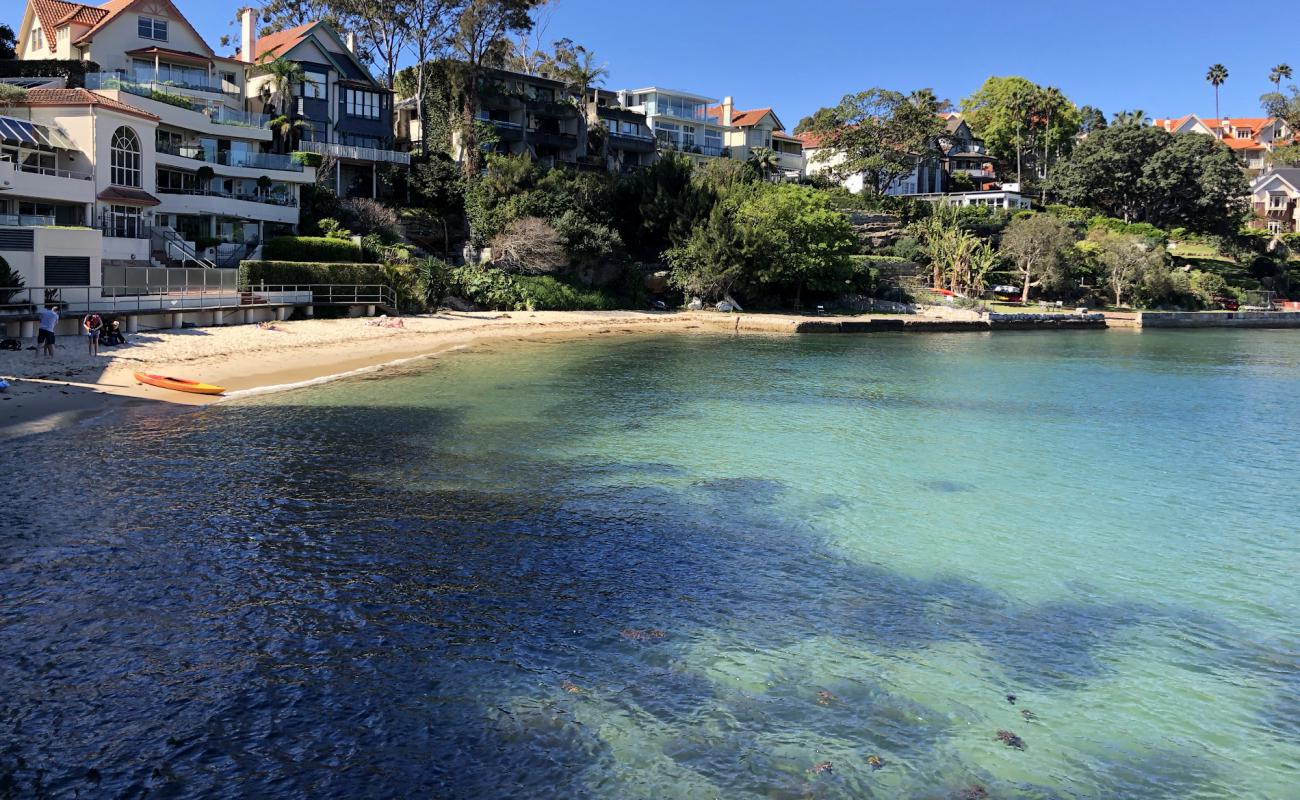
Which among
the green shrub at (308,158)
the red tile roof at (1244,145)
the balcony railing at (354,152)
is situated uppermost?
the red tile roof at (1244,145)

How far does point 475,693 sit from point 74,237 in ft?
93.6

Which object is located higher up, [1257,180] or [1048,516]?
[1257,180]

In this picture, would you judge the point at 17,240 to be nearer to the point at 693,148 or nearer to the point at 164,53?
the point at 164,53

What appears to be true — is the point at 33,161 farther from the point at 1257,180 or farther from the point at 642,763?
the point at 1257,180

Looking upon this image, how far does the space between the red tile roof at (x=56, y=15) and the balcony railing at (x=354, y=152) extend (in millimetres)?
12794

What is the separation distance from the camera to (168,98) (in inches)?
1886

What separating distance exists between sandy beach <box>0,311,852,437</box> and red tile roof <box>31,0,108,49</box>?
27.7m

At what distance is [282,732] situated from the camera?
820 centimetres

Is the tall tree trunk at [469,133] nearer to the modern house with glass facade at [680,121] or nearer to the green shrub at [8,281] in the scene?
the modern house with glass facade at [680,121]

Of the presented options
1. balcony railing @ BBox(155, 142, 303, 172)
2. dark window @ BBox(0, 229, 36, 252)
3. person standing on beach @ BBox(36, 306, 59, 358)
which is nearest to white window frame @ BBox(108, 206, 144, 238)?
balcony railing @ BBox(155, 142, 303, 172)

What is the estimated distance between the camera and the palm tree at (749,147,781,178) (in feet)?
258

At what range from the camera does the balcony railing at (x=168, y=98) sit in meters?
47.0

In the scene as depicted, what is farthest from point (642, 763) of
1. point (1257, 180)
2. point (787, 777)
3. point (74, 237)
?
point (1257, 180)

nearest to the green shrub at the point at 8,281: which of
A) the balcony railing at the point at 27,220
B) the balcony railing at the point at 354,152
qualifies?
the balcony railing at the point at 27,220
